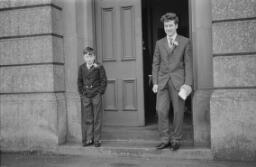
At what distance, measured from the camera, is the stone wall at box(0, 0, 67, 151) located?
6613 millimetres

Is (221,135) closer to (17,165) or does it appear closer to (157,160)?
(157,160)

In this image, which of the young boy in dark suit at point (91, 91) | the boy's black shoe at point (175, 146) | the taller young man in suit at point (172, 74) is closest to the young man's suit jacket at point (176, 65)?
the taller young man in suit at point (172, 74)

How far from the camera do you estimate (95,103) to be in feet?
20.5

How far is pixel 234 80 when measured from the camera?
5609mm

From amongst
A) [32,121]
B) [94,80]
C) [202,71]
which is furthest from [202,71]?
[32,121]

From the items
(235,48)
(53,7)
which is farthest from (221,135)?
(53,7)

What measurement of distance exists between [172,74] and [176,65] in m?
0.17

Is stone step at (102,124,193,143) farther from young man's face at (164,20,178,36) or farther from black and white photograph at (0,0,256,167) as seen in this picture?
young man's face at (164,20,178,36)

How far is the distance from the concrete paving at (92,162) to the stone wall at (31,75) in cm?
40

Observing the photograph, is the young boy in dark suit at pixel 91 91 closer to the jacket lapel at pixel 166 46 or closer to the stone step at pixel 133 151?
the stone step at pixel 133 151

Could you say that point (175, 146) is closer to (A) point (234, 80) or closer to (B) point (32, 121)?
(A) point (234, 80)

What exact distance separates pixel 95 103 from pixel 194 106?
1856 mm

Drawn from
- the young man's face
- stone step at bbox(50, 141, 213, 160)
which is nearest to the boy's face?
the young man's face

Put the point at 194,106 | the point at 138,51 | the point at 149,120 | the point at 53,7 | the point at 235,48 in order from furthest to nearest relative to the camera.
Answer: the point at 149,120 < the point at 138,51 < the point at 53,7 < the point at 194,106 < the point at 235,48
